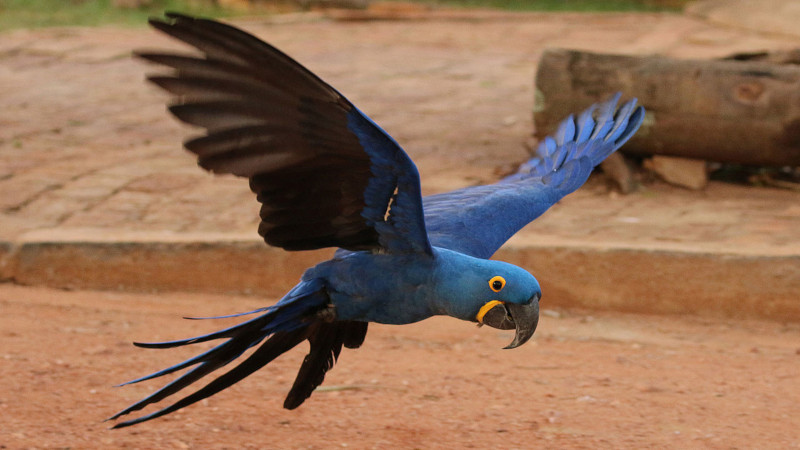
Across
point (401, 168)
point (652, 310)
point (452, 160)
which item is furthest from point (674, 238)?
point (401, 168)

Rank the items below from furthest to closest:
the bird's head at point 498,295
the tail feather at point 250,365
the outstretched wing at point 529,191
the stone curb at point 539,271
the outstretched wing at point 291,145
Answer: the stone curb at point 539,271, the outstretched wing at point 529,191, the tail feather at point 250,365, the bird's head at point 498,295, the outstretched wing at point 291,145

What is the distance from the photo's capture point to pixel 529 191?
10.2ft

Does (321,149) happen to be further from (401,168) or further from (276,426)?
(276,426)

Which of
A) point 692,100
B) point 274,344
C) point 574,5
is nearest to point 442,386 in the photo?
point 274,344

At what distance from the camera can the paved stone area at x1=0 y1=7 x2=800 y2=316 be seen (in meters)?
4.76

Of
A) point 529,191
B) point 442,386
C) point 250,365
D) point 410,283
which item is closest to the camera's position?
point 410,283

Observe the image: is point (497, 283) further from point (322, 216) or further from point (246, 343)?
point (246, 343)

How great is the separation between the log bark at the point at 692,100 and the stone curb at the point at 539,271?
103cm

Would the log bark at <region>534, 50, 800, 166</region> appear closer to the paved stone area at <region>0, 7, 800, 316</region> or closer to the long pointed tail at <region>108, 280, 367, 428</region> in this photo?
the paved stone area at <region>0, 7, 800, 316</region>

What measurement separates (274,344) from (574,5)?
358 inches

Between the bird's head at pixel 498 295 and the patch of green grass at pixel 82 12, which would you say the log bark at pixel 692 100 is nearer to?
the bird's head at pixel 498 295

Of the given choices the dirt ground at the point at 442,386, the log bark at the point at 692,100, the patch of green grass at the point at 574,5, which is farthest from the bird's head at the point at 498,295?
the patch of green grass at the point at 574,5

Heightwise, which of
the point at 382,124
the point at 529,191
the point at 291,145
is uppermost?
the point at 291,145

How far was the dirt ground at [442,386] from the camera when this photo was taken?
A: 3131 millimetres
